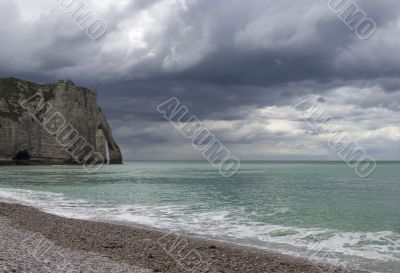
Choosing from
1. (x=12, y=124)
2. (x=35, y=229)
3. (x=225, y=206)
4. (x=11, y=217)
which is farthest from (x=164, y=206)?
(x=12, y=124)

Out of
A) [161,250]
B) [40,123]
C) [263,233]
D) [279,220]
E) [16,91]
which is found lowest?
[161,250]

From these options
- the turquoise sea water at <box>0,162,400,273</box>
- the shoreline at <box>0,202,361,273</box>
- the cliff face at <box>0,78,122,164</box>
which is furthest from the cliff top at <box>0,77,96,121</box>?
the shoreline at <box>0,202,361,273</box>

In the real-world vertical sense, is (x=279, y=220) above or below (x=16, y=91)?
below

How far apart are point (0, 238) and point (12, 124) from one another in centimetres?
12339

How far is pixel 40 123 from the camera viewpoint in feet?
436

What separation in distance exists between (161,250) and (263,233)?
7.20 metres

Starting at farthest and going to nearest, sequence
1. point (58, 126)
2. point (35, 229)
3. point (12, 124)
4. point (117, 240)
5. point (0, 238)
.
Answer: point (58, 126) < point (12, 124) < point (35, 229) < point (117, 240) < point (0, 238)

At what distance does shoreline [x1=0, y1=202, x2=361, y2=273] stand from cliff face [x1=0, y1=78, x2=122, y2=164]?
118 m

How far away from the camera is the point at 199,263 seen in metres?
13.1

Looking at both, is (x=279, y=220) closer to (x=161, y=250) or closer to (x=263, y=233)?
(x=263, y=233)

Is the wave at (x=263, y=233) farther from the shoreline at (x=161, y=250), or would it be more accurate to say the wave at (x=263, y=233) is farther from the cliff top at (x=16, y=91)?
the cliff top at (x=16, y=91)

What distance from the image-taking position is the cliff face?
126 m

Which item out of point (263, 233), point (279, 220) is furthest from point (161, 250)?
point (279, 220)

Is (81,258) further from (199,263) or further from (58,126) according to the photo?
(58,126)
